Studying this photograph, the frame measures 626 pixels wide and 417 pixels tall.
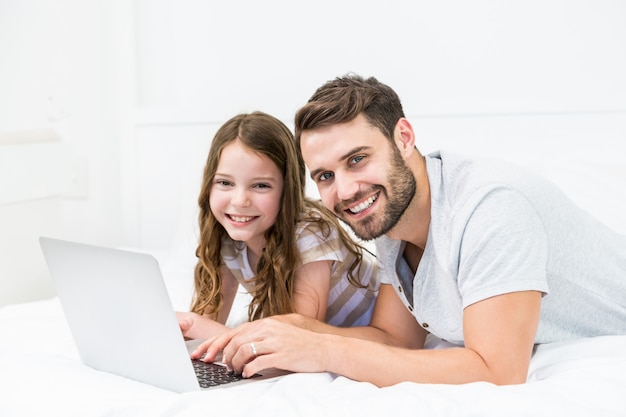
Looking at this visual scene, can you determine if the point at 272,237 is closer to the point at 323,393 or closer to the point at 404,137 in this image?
the point at 404,137

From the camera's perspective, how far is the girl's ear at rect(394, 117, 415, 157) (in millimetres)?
1250

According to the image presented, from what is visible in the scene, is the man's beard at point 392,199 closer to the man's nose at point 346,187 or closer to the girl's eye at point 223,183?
the man's nose at point 346,187

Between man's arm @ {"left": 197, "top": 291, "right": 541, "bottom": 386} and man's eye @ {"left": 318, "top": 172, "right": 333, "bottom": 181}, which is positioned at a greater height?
man's eye @ {"left": 318, "top": 172, "right": 333, "bottom": 181}

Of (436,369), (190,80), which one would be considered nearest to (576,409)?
(436,369)

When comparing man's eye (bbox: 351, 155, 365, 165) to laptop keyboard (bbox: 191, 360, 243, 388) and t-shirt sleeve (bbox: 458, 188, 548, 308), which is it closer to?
t-shirt sleeve (bbox: 458, 188, 548, 308)

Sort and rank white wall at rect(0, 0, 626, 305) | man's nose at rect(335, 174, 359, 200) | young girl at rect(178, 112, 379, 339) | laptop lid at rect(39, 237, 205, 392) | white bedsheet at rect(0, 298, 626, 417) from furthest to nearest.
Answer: white wall at rect(0, 0, 626, 305), young girl at rect(178, 112, 379, 339), man's nose at rect(335, 174, 359, 200), laptop lid at rect(39, 237, 205, 392), white bedsheet at rect(0, 298, 626, 417)

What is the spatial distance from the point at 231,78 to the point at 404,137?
4.77 feet

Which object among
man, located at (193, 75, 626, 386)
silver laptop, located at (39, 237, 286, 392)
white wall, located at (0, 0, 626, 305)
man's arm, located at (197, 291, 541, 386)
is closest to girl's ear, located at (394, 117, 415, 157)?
man, located at (193, 75, 626, 386)

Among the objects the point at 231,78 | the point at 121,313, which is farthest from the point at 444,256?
the point at 231,78

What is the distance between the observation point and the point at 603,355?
1.13 metres

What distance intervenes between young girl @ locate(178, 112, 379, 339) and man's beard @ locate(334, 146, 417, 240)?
0.31 m

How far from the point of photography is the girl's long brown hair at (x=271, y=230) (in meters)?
1.52

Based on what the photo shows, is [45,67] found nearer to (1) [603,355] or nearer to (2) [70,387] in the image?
(2) [70,387]

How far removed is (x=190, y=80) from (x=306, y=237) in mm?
1315
